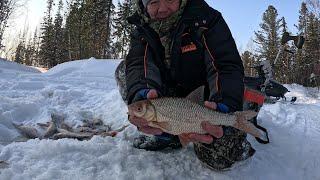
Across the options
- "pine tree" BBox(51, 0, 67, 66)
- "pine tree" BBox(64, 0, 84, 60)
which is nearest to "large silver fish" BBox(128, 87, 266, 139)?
"pine tree" BBox(64, 0, 84, 60)

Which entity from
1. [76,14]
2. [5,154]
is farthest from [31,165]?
[76,14]

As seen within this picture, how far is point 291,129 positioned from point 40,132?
10.4 ft

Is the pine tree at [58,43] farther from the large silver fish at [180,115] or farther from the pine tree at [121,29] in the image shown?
the large silver fish at [180,115]

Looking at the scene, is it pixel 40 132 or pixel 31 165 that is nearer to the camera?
pixel 31 165

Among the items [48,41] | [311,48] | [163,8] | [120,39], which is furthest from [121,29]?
[163,8]

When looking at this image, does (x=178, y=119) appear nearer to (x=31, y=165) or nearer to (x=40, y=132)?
(x=31, y=165)

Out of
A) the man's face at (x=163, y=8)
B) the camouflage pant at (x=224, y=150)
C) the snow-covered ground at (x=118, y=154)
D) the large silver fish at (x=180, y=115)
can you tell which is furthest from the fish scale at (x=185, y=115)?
the man's face at (x=163, y=8)

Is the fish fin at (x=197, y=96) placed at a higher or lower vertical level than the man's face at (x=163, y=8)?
lower

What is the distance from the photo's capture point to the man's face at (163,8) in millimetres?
→ 3805

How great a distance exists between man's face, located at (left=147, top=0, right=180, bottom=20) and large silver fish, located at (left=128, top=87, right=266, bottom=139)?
1124mm

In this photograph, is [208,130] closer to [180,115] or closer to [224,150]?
[180,115]

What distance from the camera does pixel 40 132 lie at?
5.12 m

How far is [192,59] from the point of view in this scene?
382cm

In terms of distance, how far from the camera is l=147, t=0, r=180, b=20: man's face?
3.80 m
